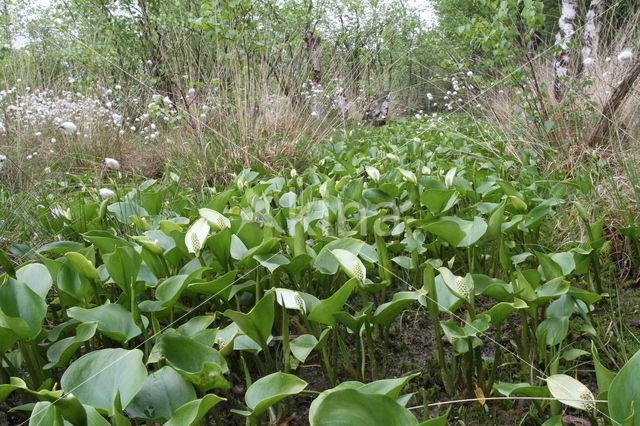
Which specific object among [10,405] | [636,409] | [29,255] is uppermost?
[636,409]

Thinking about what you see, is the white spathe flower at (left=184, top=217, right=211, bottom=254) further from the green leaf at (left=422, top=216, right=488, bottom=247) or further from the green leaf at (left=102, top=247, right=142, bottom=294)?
the green leaf at (left=422, top=216, right=488, bottom=247)

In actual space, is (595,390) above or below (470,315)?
below

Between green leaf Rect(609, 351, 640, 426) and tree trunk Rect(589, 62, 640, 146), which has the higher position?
tree trunk Rect(589, 62, 640, 146)

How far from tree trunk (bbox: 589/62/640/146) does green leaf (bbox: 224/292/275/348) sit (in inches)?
95.4

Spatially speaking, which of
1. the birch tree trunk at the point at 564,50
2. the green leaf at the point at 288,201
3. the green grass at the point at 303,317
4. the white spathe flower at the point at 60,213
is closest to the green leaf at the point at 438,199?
the green grass at the point at 303,317

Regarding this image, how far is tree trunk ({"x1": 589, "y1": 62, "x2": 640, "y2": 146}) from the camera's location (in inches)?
110

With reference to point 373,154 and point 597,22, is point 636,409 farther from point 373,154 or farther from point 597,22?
point 597,22

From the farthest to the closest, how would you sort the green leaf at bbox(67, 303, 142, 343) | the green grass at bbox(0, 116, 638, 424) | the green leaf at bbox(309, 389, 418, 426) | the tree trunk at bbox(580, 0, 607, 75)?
the tree trunk at bbox(580, 0, 607, 75)
the green leaf at bbox(67, 303, 142, 343)
the green grass at bbox(0, 116, 638, 424)
the green leaf at bbox(309, 389, 418, 426)

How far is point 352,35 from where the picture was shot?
29.6 feet

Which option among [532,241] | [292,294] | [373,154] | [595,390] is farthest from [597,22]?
[292,294]

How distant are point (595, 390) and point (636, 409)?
71cm

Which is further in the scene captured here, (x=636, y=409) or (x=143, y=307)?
(x=143, y=307)

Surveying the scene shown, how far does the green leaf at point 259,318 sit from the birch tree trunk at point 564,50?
2.60 meters

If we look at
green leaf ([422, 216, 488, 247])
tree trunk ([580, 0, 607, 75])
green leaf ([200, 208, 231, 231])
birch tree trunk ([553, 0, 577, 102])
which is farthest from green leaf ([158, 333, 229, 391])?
tree trunk ([580, 0, 607, 75])
